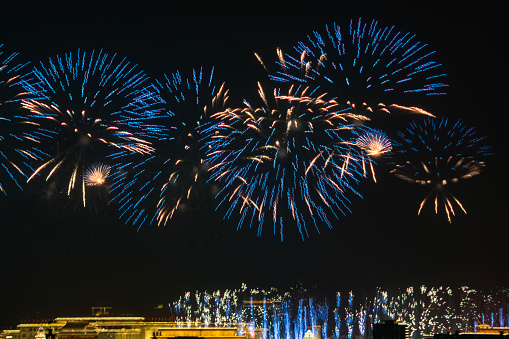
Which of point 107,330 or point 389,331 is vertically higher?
point 389,331

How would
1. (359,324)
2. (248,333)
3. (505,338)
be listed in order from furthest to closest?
(359,324) → (248,333) → (505,338)

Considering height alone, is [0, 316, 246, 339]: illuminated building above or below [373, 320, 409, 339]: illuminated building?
below

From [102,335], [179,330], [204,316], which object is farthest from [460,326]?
[102,335]

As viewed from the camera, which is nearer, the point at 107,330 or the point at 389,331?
the point at 389,331

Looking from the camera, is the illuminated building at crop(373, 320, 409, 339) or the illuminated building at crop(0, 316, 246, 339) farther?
the illuminated building at crop(0, 316, 246, 339)

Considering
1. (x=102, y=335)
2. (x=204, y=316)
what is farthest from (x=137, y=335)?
(x=204, y=316)

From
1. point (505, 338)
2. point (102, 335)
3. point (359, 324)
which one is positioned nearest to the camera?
point (505, 338)

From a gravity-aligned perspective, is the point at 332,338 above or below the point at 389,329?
below

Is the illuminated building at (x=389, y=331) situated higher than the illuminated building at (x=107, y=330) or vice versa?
the illuminated building at (x=389, y=331)

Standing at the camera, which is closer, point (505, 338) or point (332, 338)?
point (505, 338)

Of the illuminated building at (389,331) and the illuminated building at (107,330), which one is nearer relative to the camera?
the illuminated building at (389,331)

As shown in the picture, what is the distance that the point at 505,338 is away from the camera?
76.7 meters

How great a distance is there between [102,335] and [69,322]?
6.25m

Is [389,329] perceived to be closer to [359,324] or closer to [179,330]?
[179,330]
